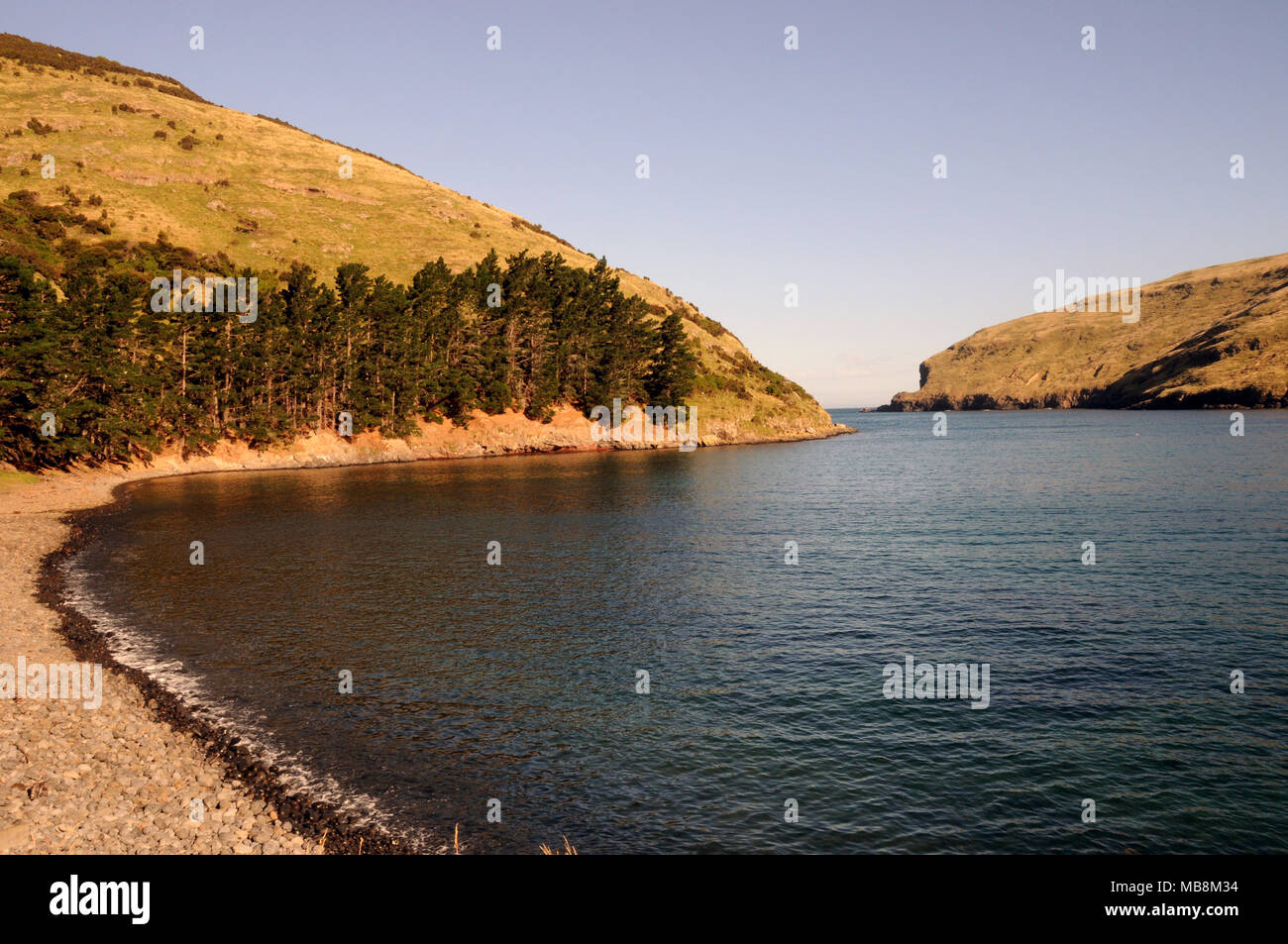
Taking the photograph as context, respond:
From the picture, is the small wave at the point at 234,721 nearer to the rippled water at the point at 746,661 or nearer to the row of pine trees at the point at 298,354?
the rippled water at the point at 746,661

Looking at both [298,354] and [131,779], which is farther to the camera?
[298,354]

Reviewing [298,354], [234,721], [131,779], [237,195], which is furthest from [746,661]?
[237,195]

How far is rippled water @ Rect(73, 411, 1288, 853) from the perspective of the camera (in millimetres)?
18031

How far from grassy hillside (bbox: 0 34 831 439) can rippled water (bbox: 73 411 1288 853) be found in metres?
99.0

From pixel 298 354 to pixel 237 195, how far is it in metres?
76.3

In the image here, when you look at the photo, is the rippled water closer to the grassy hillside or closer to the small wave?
the small wave

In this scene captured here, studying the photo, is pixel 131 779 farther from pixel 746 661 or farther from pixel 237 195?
pixel 237 195

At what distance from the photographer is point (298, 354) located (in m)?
105

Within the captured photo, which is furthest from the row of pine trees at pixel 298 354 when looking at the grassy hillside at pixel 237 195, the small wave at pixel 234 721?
the small wave at pixel 234 721

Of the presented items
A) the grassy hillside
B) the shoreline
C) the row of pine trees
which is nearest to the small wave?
the shoreline

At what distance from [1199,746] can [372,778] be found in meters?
22.1

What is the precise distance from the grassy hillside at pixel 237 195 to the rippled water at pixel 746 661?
99.0 meters

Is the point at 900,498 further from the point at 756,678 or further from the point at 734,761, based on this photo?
the point at 734,761
